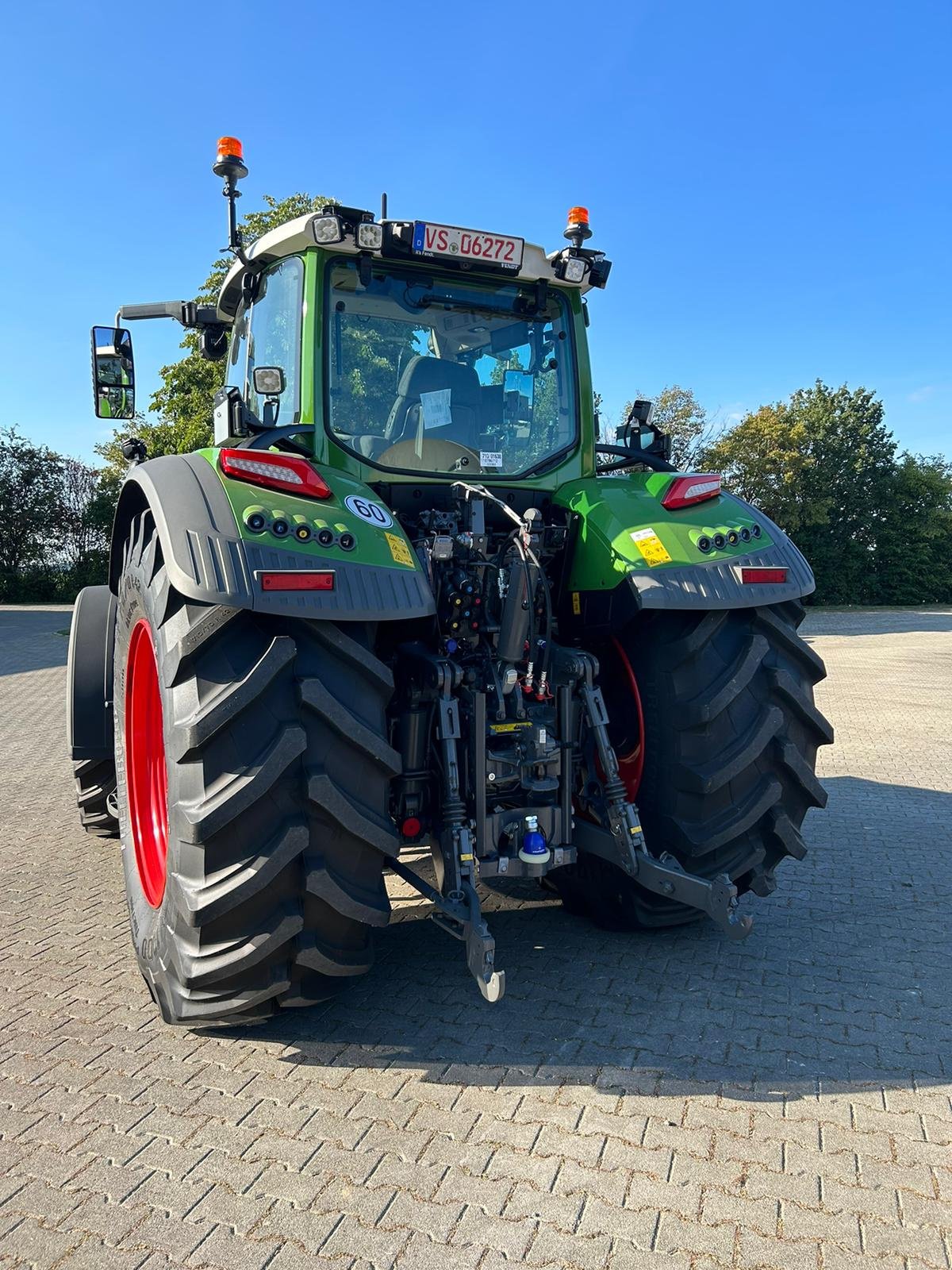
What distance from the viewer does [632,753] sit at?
11.7 feet

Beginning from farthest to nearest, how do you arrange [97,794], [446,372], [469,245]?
1. [97,794]
2. [446,372]
3. [469,245]

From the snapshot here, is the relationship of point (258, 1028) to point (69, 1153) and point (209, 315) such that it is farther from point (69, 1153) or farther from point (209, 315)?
point (209, 315)

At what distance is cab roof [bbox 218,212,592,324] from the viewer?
343cm

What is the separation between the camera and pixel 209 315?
4918 millimetres

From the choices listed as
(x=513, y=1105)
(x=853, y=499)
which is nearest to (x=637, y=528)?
(x=513, y=1105)

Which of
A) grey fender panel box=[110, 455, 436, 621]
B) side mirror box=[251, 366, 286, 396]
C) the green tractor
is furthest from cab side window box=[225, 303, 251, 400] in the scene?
grey fender panel box=[110, 455, 436, 621]

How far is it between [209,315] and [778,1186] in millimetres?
4601

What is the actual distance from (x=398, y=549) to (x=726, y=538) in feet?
4.25

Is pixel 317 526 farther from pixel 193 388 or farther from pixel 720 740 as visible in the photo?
pixel 193 388

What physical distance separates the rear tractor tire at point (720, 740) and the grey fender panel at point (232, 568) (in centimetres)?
103

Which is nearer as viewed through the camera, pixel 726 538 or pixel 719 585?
pixel 719 585

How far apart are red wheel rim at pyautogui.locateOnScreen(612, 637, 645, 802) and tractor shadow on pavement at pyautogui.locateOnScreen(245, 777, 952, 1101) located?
68 centimetres

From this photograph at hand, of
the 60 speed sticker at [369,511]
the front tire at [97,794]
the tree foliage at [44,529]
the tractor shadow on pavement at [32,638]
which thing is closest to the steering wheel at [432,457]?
the 60 speed sticker at [369,511]

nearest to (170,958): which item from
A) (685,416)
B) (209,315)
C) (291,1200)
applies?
(291,1200)
